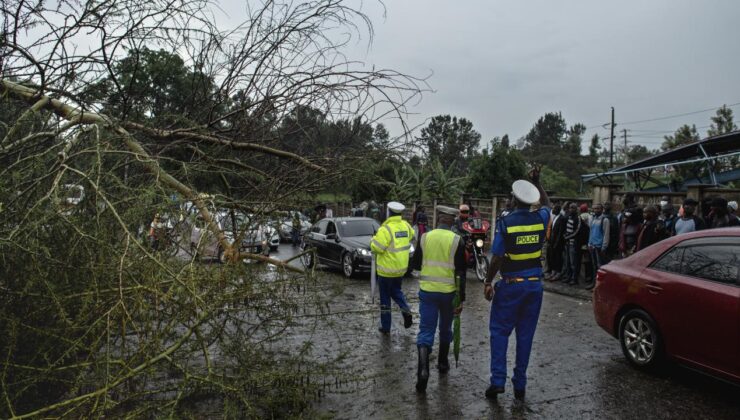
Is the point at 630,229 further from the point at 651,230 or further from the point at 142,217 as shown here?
the point at 142,217

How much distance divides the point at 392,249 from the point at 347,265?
5920 millimetres

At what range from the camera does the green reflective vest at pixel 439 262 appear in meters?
5.45

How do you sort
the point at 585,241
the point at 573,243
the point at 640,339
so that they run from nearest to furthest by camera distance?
1. the point at 640,339
2. the point at 585,241
3. the point at 573,243

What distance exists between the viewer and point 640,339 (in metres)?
5.59

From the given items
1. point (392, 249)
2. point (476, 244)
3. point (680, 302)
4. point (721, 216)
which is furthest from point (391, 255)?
point (476, 244)

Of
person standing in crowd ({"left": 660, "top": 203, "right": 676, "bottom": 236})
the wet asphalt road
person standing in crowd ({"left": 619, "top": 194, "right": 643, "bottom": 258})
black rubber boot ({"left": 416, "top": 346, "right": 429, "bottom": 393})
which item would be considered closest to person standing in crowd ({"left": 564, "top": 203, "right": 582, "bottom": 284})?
person standing in crowd ({"left": 619, "top": 194, "right": 643, "bottom": 258})

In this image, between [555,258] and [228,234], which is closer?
[228,234]

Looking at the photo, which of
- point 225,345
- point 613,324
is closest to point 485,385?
point 613,324

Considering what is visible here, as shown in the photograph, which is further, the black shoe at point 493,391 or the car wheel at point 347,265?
the car wheel at point 347,265

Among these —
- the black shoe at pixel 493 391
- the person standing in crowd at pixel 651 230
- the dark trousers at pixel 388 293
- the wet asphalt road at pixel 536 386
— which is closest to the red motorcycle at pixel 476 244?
the person standing in crowd at pixel 651 230

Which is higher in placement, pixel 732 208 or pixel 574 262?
pixel 732 208

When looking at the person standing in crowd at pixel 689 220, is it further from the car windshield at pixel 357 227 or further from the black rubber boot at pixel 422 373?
the car windshield at pixel 357 227

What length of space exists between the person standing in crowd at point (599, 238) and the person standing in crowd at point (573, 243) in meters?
0.30

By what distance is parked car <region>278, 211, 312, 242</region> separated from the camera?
4324 mm
